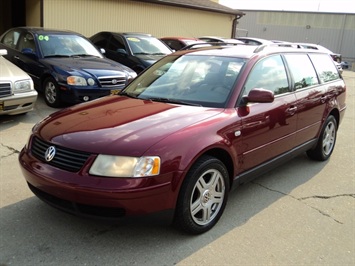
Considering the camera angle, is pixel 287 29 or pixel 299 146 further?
pixel 287 29

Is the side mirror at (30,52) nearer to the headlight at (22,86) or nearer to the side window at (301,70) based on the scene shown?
the headlight at (22,86)

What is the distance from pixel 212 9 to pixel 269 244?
1744 cm

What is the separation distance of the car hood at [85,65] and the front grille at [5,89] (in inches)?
58.7

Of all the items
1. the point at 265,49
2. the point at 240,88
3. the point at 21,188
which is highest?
the point at 265,49

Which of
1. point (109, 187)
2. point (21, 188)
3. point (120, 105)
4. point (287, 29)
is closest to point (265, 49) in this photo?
point (120, 105)

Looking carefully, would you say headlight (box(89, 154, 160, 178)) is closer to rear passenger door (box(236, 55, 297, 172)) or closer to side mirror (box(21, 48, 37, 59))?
rear passenger door (box(236, 55, 297, 172))

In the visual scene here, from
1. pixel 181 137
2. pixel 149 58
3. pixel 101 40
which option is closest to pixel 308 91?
pixel 181 137

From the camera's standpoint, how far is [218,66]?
4.12 metres

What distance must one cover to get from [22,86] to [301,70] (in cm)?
444

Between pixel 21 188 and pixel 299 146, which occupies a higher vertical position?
pixel 299 146

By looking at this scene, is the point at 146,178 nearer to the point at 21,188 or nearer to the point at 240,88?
the point at 240,88

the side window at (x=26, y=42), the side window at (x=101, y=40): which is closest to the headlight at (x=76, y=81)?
the side window at (x=26, y=42)

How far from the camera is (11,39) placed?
932cm

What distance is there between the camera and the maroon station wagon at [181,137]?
2883mm
